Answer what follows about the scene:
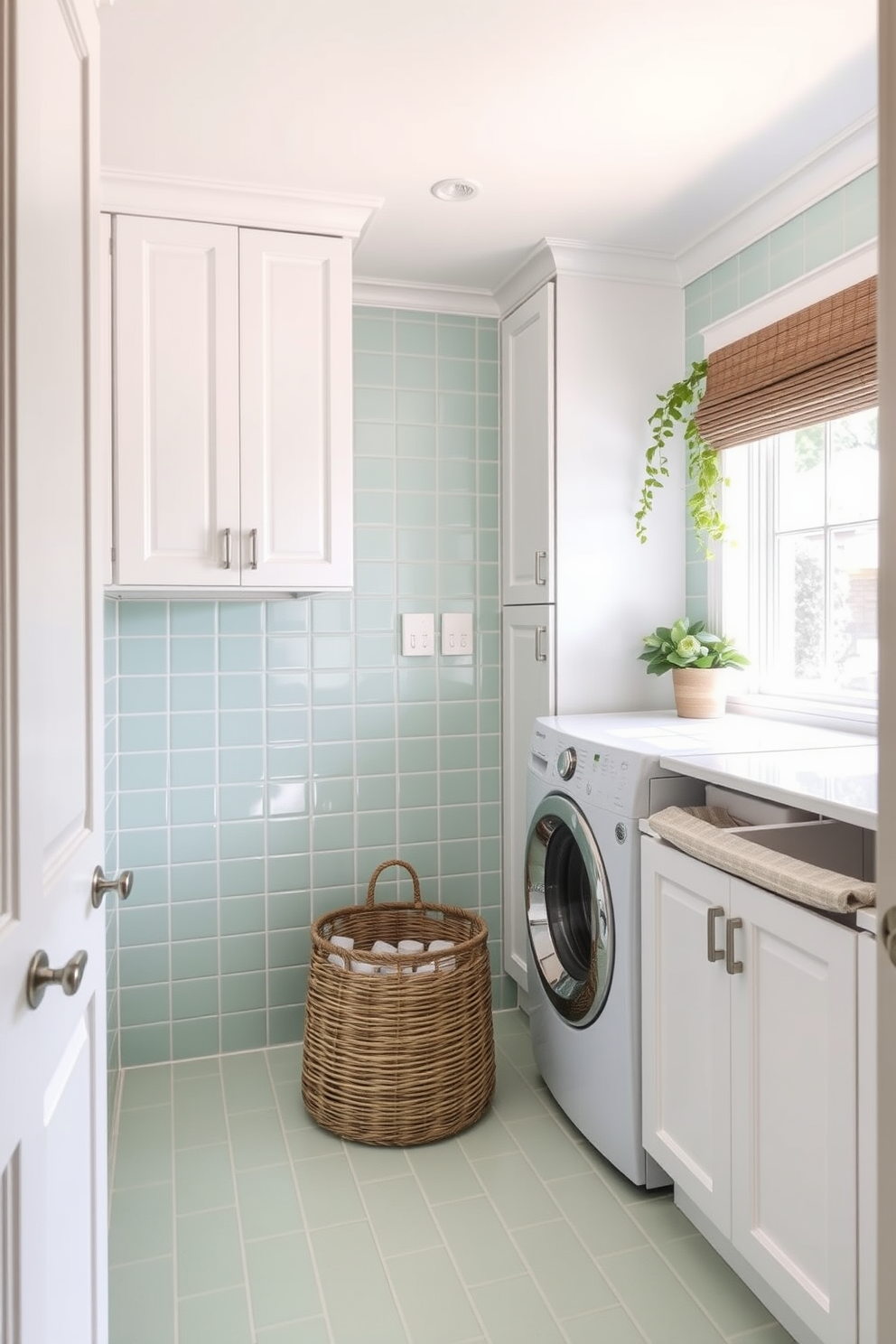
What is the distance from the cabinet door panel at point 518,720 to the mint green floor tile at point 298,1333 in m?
1.22

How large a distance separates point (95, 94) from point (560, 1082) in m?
2.21

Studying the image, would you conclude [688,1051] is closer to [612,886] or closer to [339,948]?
[612,886]

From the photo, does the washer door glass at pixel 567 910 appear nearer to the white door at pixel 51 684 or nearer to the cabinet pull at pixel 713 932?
the cabinet pull at pixel 713 932

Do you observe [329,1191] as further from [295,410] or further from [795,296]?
[795,296]

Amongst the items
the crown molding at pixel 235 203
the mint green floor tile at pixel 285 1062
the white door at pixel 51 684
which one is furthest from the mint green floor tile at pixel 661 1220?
the crown molding at pixel 235 203

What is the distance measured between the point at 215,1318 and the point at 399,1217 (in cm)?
43

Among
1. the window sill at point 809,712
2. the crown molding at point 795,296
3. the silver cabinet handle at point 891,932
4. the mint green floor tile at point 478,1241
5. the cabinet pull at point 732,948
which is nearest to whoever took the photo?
the silver cabinet handle at point 891,932

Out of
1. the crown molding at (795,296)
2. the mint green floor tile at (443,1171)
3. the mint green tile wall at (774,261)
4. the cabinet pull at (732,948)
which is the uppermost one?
the mint green tile wall at (774,261)

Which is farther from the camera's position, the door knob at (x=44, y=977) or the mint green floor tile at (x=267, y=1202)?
the mint green floor tile at (x=267, y=1202)

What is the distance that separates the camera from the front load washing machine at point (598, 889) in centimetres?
200

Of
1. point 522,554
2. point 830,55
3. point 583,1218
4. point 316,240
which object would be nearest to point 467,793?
point 522,554

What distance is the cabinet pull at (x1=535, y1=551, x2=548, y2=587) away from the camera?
8.89 ft

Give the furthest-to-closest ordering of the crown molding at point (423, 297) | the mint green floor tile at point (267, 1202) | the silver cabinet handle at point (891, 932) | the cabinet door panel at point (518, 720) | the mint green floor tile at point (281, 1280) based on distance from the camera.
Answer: the crown molding at point (423, 297)
the cabinet door panel at point (518, 720)
the mint green floor tile at point (267, 1202)
the mint green floor tile at point (281, 1280)
the silver cabinet handle at point (891, 932)

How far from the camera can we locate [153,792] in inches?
107
